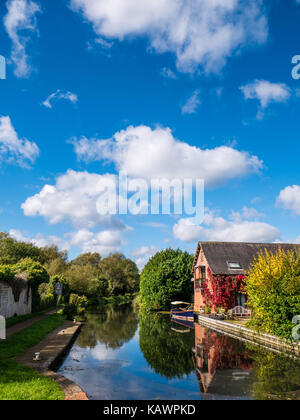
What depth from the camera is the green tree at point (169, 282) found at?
44625 millimetres

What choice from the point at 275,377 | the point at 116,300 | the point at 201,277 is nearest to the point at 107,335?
the point at 275,377

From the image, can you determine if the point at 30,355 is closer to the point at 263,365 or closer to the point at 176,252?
the point at 263,365

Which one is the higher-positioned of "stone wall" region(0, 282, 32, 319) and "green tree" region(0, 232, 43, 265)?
"green tree" region(0, 232, 43, 265)

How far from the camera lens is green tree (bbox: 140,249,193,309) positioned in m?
44.6

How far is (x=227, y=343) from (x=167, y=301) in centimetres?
2547

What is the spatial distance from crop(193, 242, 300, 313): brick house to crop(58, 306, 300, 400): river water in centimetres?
1288

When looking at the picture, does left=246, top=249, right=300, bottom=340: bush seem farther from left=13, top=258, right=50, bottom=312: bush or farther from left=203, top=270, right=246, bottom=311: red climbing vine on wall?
left=13, top=258, right=50, bottom=312: bush

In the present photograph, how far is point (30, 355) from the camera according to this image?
46.0ft

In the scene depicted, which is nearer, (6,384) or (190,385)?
(6,384)

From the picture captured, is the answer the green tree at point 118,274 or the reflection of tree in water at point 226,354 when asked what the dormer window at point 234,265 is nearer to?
the reflection of tree in water at point 226,354

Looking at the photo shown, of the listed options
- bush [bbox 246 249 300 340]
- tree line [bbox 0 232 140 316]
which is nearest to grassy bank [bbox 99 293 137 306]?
tree line [bbox 0 232 140 316]
